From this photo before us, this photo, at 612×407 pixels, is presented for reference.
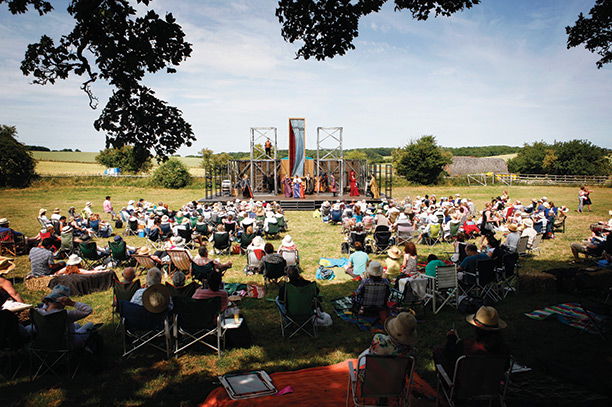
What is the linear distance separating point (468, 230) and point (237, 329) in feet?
31.7

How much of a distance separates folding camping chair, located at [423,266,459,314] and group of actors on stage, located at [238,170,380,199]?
15198 mm

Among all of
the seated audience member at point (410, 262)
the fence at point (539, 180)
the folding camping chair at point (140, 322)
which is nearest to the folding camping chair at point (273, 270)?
the seated audience member at point (410, 262)

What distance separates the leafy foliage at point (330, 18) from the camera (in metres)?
5.44

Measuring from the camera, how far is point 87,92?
14.2 feet

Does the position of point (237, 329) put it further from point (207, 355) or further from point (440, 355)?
point (440, 355)

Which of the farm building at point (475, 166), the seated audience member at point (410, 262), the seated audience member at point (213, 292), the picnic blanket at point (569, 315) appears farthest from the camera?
the farm building at point (475, 166)

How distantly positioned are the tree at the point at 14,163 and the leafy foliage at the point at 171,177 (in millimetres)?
11354

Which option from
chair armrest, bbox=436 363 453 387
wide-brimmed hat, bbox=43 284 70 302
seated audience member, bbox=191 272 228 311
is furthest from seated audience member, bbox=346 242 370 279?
wide-brimmed hat, bbox=43 284 70 302

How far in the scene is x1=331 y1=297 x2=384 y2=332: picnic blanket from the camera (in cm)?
543

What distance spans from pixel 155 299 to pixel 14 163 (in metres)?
38.8

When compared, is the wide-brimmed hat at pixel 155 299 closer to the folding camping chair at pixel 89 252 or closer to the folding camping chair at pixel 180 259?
the folding camping chair at pixel 180 259

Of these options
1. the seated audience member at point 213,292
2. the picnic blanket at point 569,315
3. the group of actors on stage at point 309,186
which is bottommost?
the picnic blanket at point 569,315

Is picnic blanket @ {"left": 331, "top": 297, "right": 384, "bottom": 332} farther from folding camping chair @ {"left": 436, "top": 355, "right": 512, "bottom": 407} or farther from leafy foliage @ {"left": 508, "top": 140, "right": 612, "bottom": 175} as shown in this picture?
leafy foliage @ {"left": 508, "top": 140, "right": 612, "bottom": 175}

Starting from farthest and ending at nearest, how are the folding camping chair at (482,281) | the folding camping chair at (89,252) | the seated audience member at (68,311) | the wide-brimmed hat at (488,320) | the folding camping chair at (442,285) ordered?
the folding camping chair at (89,252)
the folding camping chair at (482,281)
the folding camping chair at (442,285)
the seated audience member at (68,311)
the wide-brimmed hat at (488,320)
